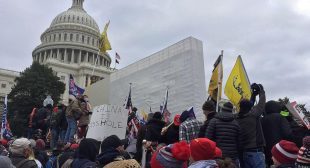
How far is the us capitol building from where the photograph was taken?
254 feet

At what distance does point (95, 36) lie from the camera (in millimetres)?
88938

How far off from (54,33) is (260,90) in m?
84.2

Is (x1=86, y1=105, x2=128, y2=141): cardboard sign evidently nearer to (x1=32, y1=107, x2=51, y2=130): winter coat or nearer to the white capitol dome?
(x1=32, y1=107, x2=51, y2=130): winter coat

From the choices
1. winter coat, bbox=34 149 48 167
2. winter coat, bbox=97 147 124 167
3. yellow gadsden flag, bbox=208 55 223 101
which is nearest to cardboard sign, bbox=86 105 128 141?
winter coat, bbox=34 149 48 167

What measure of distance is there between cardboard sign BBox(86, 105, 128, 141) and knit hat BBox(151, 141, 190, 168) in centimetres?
312

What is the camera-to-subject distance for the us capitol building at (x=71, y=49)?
254ft

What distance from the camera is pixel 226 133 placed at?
566 cm

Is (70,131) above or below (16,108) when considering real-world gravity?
below

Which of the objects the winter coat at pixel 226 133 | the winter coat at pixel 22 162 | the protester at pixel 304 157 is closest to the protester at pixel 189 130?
the winter coat at pixel 226 133

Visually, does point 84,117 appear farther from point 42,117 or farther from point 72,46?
point 72,46

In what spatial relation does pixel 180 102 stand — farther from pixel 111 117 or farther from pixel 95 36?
pixel 95 36

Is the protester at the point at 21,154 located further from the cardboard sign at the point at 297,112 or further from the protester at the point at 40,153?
the cardboard sign at the point at 297,112

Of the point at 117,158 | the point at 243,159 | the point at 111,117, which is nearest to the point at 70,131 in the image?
the point at 111,117

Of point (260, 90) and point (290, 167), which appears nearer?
point (290, 167)
